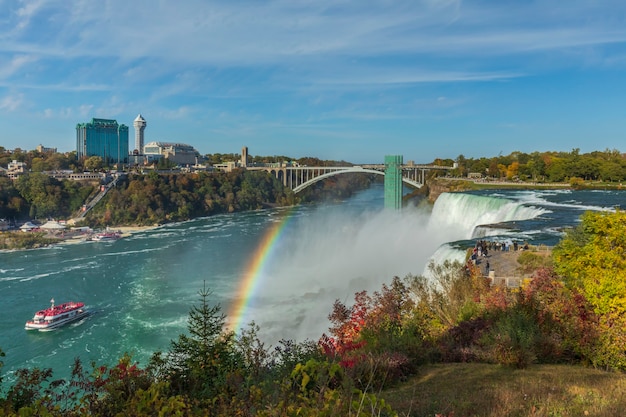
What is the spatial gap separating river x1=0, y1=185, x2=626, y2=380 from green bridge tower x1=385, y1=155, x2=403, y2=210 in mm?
9360

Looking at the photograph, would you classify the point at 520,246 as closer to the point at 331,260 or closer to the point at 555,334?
the point at 555,334

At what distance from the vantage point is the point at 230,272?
19562mm

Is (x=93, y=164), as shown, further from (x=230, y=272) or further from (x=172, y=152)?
(x=230, y=272)

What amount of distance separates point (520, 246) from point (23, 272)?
63.2 feet

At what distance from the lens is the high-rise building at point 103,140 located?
69.3m

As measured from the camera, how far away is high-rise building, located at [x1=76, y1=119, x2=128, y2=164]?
6931cm

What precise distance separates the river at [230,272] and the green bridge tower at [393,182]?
9360 millimetres

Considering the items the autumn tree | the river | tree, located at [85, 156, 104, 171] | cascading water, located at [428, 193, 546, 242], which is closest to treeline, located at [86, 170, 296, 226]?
the river

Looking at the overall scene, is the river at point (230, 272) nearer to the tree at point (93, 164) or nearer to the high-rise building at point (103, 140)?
the tree at point (93, 164)

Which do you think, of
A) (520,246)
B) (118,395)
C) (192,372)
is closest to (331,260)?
(520,246)

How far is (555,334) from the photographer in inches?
234

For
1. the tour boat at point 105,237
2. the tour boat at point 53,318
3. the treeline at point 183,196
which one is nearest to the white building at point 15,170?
the treeline at point 183,196

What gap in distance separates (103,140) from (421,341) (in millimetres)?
72867

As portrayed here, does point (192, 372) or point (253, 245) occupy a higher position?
point (192, 372)
